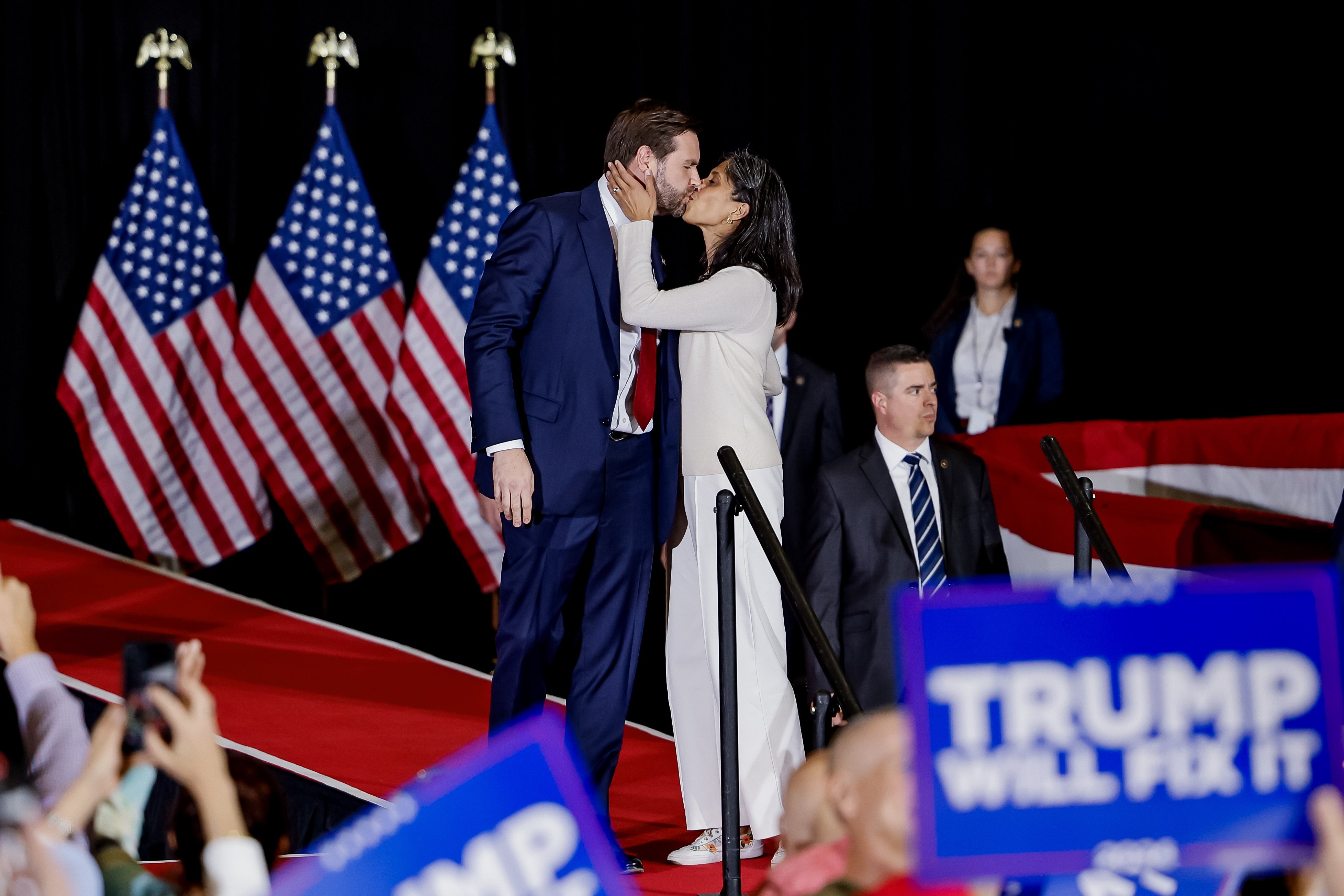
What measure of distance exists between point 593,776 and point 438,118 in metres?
3.90

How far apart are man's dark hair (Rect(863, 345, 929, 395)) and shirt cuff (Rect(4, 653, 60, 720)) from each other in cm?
235

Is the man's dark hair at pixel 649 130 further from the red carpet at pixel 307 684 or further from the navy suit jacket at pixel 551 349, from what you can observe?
the red carpet at pixel 307 684

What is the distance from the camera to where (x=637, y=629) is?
2906 mm

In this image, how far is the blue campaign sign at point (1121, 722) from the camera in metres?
1.14

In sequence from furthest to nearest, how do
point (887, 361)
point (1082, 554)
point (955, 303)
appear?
point (955, 303) → point (887, 361) → point (1082, 554)

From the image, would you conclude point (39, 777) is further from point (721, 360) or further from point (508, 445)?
point (721, 360)

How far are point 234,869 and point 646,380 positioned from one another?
182 cm

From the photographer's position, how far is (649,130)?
2887 mm

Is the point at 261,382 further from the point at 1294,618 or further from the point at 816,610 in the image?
the point at 1294,618

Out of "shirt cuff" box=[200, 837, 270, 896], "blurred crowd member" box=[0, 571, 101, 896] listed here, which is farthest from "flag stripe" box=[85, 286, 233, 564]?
"shirt cuff" box=[200, 837, 270, 896]

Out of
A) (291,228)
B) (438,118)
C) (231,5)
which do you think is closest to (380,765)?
(291,228)

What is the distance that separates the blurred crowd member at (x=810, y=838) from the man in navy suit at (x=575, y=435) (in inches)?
51.4

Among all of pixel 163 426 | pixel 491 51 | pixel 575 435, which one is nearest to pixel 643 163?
pixel 575 435

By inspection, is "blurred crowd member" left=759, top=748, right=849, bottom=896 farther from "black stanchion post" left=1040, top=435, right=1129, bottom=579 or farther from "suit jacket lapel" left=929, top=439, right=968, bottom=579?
"suit jacket lapel" left=929, top=439, right=968, bottom=579
